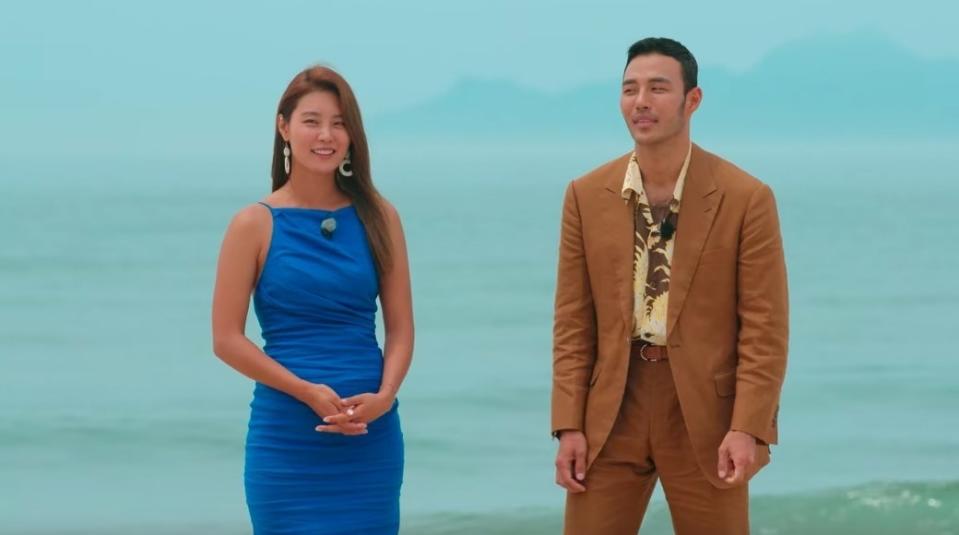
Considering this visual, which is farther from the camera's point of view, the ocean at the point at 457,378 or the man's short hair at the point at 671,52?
the ocean at the point at 457,378

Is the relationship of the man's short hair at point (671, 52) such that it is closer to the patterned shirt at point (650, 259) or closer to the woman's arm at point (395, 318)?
the patterned shirt at point (650, 259)

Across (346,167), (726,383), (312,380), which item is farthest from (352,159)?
(726,383)

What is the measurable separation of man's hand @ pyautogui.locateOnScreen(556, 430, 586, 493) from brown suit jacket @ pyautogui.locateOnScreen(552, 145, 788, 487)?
0.07ft

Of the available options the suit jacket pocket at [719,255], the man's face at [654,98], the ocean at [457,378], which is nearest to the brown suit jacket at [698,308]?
the suit jacket pocket at [719,255]

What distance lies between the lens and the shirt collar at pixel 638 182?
3346 mm

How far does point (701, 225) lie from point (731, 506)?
53 centimetres

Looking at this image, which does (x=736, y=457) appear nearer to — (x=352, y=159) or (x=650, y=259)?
(x=650, y=259)

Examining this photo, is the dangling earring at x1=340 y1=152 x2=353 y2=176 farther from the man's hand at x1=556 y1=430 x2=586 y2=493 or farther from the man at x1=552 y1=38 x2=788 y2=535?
the man's hand at x1=556 y1=430 x2=586 y2=493

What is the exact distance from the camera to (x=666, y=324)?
3.32 m

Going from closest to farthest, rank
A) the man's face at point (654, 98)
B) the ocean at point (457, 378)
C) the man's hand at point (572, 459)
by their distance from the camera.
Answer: the man's face at point (654, 98)
the man's hand at point (572, 459)
the ocean at point (457, 378)

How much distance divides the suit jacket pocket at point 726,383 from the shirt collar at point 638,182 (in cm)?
33

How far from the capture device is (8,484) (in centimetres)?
802

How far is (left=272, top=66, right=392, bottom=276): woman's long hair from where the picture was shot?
3363 millimetres

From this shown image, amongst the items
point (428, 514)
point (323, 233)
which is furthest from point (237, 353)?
point (428, 514)
